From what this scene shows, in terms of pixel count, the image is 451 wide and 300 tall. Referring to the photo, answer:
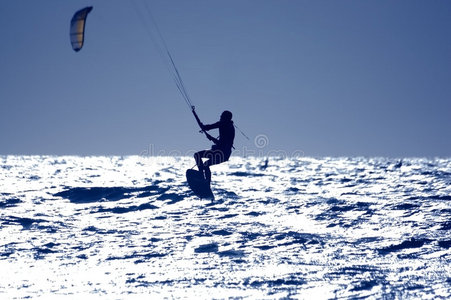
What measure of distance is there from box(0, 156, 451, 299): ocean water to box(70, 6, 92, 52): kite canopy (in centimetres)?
427

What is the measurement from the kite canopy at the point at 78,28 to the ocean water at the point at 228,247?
14.0 feet

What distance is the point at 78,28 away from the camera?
14117 mm

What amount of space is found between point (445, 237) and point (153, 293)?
6901 mm

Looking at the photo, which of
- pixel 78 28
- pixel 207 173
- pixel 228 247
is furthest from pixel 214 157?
pixel 78 28

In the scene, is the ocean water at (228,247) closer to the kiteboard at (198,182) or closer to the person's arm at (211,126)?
the kiteboard at (198,182)

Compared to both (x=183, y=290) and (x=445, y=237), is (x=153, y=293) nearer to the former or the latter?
(x=183, y=290)

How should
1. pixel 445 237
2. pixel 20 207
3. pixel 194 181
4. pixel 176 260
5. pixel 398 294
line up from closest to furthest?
pixel 398 294 < pixel 176 260 < pixel 445 237 < pixel 194 181 < pixel 20 207

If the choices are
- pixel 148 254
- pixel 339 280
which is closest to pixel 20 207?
pixel 148 254

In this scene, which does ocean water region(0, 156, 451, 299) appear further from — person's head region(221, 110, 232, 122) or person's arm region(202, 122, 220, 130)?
person's head region(221, 110, 232, 122)

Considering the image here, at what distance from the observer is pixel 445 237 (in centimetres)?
1426

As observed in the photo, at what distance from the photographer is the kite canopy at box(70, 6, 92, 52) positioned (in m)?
14.0

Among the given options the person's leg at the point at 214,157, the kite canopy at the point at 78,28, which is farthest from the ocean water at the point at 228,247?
the kite canopy at the point at 78,28

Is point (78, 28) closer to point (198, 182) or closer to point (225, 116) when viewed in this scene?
point (225, 116)

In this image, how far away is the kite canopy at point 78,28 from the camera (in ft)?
45.9
